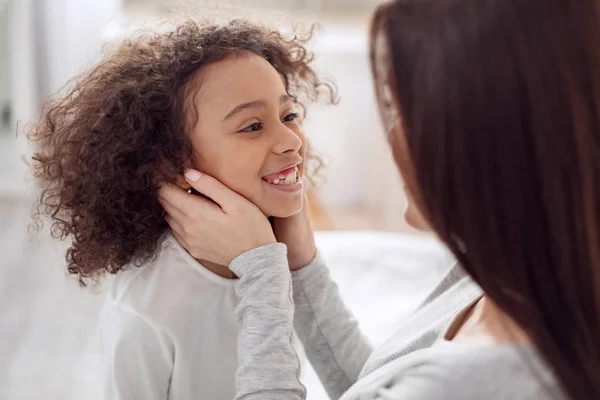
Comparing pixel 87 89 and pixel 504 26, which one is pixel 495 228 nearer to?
pixel 504 26

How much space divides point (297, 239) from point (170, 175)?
0.23 meters

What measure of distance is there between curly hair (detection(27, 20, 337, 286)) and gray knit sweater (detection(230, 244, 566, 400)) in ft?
0.67

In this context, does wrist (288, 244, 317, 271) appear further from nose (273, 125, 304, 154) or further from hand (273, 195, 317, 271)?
nose (273, 125, 304, 154)

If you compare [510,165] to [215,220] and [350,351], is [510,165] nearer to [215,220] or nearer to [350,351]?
[215,220]

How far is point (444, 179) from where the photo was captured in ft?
2.24

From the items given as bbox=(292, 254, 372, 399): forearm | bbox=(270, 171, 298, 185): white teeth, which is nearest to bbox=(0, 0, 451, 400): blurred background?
bbox=(292, 254, 372, 399): forearm

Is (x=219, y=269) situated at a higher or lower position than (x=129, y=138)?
lower

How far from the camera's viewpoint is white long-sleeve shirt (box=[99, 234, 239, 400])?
102 centimetres

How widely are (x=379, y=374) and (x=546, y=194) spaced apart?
32 cm

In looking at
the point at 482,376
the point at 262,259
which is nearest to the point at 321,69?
the point at 262,259

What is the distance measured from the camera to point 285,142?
3.43ft

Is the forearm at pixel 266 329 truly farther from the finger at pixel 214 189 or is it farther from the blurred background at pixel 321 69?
the blurred background at pixel 321 69

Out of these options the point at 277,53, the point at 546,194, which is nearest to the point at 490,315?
the point at 546,194

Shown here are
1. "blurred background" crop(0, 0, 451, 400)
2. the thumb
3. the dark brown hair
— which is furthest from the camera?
"blurred background" crop(0, 0, 451, 400)
